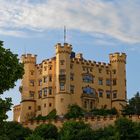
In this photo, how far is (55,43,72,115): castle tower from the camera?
110 meters

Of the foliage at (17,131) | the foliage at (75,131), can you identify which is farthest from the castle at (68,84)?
the foliage at (75,131)

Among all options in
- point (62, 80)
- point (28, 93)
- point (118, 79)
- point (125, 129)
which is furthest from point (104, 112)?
point (125, 129)

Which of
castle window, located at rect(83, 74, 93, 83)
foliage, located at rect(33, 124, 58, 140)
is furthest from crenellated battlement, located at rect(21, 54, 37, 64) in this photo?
foliage, located at rect(33, 124, 58, 140)

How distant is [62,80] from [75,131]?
25296mm

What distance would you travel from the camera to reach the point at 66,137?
84188 mm

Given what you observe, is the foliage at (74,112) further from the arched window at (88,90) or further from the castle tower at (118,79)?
the castle tower at (118,79)

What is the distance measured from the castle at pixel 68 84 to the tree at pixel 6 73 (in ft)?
236

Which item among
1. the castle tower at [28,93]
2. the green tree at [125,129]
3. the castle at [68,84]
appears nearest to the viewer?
the green tree at [125,129]

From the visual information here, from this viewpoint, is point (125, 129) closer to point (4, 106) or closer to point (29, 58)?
point (29, 58)

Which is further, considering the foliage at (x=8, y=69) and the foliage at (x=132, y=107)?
the foliage at (x=132, y=107)

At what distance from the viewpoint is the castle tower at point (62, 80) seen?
109500mm

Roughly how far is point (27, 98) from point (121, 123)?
33.7m

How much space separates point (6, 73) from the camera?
3647 cm

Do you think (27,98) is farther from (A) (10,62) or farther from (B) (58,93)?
(A) (10,62)
